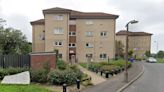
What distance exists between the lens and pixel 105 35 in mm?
67188

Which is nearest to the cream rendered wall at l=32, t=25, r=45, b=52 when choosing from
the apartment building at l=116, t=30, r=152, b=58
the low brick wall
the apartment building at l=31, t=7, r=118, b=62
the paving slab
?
the apartment building at l=31, t=7, r=118, b=62

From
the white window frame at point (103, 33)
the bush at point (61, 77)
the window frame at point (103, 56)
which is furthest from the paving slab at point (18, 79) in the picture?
the white window frame at point (103, 33)

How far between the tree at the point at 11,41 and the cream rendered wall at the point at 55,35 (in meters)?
8.60

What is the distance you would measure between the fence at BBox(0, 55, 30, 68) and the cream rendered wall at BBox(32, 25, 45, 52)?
4115 cm

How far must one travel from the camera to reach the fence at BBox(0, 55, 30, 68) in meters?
27.6

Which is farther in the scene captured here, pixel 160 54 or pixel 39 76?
pixel 160 54

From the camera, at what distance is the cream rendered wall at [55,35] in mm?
63750

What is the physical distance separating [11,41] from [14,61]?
2594 centimetres

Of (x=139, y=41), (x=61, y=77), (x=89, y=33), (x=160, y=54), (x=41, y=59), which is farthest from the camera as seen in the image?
(x=160, y=54)

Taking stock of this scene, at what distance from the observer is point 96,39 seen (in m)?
67.6

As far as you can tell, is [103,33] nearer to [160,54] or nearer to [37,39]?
[37,39]

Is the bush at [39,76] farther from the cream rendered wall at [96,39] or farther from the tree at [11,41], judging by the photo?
the cream rendered wall at [96,39]

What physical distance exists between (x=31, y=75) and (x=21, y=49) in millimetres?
33197

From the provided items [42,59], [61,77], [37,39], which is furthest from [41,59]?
[37,39]
